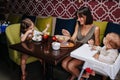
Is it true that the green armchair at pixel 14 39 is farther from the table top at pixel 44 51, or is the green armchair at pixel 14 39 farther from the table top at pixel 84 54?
the table top at pixel 84 54

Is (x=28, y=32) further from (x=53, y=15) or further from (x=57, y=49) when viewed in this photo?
(x=53, y=15)

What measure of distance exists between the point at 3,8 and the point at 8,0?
0.95 feet

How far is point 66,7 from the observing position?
337cm

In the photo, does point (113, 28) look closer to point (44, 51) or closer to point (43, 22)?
point (44, 51)

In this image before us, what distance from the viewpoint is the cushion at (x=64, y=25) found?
120 inches

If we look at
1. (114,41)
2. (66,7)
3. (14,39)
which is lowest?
(14,39)

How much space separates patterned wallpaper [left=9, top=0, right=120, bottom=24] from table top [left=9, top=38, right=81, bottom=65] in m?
1.03

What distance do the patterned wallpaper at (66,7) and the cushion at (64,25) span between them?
25 cm

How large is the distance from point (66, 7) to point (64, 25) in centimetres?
46

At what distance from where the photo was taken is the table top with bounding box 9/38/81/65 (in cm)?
168

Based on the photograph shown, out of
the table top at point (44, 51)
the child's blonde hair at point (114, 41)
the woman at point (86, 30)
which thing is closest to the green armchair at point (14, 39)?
the table top at point (44, 51)

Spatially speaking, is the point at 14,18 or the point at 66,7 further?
the point at 14,18

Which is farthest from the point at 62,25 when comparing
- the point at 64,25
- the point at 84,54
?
the point at 84,54

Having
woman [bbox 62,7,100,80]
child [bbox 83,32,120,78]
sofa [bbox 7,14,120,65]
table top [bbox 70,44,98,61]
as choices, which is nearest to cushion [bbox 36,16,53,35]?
Result: sofa [bbox 7,14,120,65]
